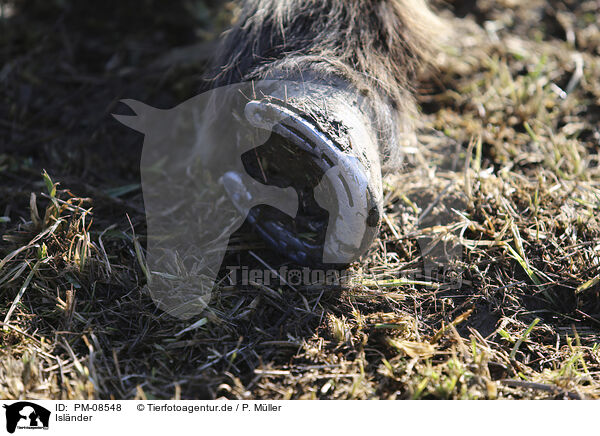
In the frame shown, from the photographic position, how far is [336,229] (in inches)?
60.6

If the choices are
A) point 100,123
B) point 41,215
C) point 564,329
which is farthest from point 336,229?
point 100,123

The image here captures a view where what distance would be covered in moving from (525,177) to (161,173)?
1.39m

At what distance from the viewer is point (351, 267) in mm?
1646
